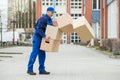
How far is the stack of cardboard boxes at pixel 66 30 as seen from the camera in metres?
14.8

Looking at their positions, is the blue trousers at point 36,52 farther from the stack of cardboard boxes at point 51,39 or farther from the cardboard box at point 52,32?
the cardboard box at point 52,32

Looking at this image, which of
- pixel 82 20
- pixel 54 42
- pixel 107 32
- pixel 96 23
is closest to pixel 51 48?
pixel 54 42

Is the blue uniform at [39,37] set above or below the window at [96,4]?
below

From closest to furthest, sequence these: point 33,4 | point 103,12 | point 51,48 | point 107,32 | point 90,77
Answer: point 90,77 → point 51,48 → point 107,32 → point 103,12 → point 33,4

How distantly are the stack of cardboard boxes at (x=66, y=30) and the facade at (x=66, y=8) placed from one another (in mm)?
89638

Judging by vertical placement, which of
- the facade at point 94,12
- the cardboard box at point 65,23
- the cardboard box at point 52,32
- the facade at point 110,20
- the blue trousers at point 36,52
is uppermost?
the facade at point 94,12

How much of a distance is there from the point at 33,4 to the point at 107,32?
2896 inches

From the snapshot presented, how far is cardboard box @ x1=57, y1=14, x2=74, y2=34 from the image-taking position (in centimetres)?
1494

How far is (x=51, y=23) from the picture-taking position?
15172 millimetres

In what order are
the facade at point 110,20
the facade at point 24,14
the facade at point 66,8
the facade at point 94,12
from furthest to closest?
the facade at point 24,14
the facade at point 66,8
the facade at point 94,12
the facade at point 110,20

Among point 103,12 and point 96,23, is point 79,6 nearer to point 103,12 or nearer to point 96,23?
point 96,23

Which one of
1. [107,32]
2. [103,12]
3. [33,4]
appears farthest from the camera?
[33,4]

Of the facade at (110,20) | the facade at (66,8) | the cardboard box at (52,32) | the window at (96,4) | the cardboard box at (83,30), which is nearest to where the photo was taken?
the cardboard box at (83,30)

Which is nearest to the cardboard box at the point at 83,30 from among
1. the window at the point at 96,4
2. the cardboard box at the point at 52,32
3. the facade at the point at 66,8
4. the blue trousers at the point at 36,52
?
the cardboard box at the point at 52,32
